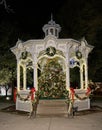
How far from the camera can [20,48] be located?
68.2 feet

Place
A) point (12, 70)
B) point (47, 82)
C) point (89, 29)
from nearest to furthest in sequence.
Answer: point (47, 82)
point (89, 29)
point (12, 70)

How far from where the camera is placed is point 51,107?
18.1m

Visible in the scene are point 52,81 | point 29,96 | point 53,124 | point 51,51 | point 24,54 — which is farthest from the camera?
point 52,81

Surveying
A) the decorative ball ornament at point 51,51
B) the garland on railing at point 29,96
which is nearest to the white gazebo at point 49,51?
the decorative ball ornament at point 51,51

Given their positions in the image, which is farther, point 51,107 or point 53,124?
point 51,107

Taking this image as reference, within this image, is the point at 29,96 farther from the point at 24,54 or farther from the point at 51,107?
the point at 24,54

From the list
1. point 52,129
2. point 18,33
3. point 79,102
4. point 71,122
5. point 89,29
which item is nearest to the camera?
point 52,129

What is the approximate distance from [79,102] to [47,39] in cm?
462

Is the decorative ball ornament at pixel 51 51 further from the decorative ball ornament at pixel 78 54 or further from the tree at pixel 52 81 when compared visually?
the tree at pixel 52 81

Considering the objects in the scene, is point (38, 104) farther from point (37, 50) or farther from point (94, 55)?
point (94, 55)

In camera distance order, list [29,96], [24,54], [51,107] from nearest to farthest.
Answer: [51,107]
[29,96]
[24,54]

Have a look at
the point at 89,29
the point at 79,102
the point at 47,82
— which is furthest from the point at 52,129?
the point at 89,29

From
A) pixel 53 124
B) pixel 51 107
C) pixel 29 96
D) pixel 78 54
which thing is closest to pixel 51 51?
pixel 78 54

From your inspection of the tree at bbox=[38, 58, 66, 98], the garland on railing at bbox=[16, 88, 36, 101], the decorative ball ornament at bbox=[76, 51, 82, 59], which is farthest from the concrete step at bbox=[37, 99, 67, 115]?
the decorative ball ornament at bbox=[76, 51, 82, 59]
